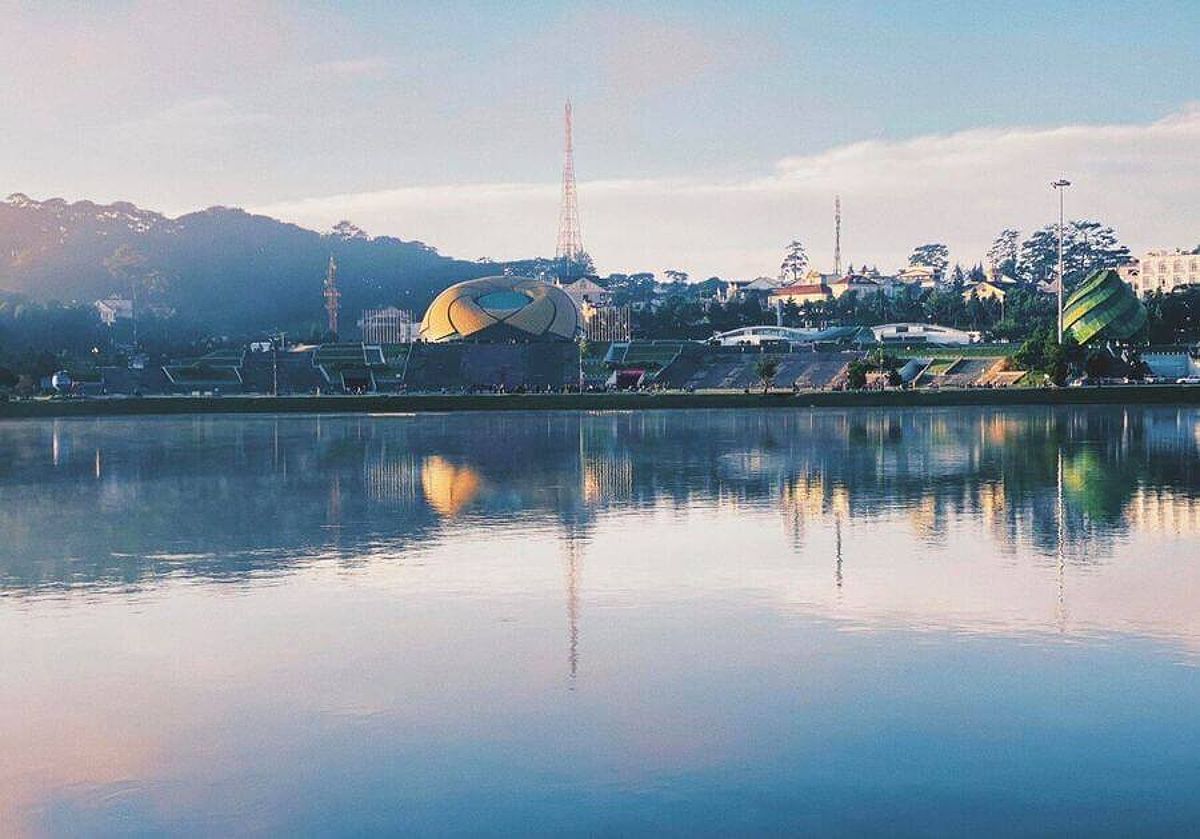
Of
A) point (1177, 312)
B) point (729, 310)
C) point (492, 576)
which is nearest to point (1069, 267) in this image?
point (729, 310)

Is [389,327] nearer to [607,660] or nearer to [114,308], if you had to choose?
[114,308]

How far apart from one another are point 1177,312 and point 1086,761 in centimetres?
9656

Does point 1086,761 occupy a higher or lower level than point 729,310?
lower

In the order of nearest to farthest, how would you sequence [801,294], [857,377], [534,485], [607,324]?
[534,485] → [857,377] → [607,324] → [801,294]

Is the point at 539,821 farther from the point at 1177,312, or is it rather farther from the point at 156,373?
the point at 1177,312

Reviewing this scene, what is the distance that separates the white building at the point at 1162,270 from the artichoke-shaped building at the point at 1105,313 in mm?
72715

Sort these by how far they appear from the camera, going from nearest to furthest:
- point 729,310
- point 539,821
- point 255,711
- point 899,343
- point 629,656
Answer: point 539,821 < point 255,711 < point 629,656 < point 899,343 < point 729,310

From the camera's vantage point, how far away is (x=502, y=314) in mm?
118500

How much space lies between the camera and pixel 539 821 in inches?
300

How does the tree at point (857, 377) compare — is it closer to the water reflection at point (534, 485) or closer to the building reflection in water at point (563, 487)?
the water reflection at point (534, 485)

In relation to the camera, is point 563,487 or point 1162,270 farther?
point 1162,270

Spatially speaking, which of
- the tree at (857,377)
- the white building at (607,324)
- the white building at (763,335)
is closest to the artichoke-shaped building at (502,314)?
the white building at (607,324)

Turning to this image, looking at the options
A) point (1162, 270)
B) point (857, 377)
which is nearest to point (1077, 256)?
point (1162, 270)

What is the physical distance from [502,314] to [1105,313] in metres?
50.0
